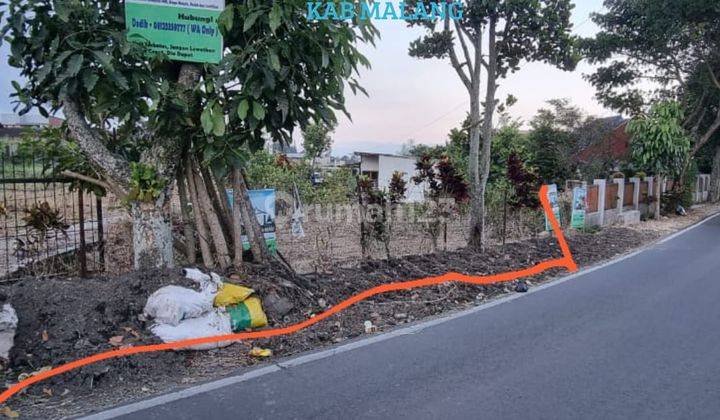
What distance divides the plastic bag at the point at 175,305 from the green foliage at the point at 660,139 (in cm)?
1789

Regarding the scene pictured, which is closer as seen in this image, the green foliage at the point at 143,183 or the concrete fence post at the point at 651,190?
the green foliage at the point at 143,183

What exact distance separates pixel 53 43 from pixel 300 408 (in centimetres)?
406

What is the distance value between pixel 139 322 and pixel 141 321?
0.06 ft

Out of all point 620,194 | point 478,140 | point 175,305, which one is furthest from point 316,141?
point 175,305

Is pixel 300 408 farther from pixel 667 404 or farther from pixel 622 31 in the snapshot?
pixel 622 31

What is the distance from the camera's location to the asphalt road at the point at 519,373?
3.53 m

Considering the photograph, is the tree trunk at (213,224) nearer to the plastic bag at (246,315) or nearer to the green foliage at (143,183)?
the green foliage at (143,183)

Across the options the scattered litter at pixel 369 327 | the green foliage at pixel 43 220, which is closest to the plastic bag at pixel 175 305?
the scattered litter at pixel 369 327

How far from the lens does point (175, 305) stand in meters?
4.59

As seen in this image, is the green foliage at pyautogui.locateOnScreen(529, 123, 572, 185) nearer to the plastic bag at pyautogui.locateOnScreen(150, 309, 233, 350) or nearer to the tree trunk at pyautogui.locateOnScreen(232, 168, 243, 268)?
the tree trunk at pyautogui.locateOnScreen(232, 168, 243, 268)

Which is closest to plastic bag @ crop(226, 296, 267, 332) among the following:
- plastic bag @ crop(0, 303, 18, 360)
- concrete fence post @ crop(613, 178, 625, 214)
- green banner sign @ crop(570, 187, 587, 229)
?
plastic bag @ crop(0, 303, 18, 360)

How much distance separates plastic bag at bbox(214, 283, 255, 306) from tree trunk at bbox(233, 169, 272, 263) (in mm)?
863

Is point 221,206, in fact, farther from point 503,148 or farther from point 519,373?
point 503,148

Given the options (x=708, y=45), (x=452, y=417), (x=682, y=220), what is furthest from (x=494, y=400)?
(x=708, y=45)
